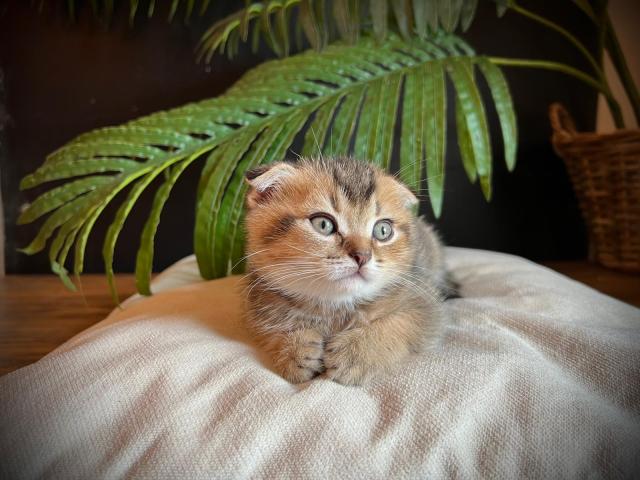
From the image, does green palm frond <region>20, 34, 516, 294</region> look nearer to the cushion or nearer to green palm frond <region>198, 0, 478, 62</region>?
green palm frond <region>198, 0, 478, 62</region>

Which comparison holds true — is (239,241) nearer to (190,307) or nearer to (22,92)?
(190,307)

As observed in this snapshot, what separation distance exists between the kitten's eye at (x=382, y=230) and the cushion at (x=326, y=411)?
0.22m

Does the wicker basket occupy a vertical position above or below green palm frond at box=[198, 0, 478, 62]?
below

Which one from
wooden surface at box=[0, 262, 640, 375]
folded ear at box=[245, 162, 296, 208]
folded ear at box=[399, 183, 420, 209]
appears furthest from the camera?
wooden surface at box=[0, 262, 640, 375]

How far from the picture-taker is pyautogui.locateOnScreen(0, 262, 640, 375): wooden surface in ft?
3.42

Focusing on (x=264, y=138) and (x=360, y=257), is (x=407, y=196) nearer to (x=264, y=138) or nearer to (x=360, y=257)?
(x=360, y=257)

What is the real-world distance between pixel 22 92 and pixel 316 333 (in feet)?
4.95

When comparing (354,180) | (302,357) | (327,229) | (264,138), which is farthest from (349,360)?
(264,138)

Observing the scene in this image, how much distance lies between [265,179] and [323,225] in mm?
143

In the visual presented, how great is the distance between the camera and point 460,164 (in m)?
1.84

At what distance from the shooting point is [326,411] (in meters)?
0.62

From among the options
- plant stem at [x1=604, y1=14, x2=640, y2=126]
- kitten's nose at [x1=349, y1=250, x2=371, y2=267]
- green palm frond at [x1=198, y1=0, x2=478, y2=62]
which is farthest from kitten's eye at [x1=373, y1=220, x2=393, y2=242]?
plant stem at [x1=604, y1=14, x2=640, y2=126]

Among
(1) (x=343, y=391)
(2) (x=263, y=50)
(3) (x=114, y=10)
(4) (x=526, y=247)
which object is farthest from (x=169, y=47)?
(4) (x=526, y=247)

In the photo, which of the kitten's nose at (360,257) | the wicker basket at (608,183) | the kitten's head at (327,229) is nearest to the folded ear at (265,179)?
the kitten's head at (327,229)
